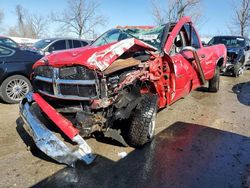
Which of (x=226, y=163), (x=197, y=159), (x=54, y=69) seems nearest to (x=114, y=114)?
(x=54, y=69)

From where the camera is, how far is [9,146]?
3949 mm

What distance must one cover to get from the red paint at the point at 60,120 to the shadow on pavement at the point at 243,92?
17.3 feet

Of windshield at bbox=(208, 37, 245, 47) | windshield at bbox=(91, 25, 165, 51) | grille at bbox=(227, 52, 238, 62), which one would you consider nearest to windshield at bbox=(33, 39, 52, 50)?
windshield at bbox=(91, 25, 165, 51)

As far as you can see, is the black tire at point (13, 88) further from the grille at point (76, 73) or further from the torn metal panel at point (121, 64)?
the torn metal panel at point (121, 64)

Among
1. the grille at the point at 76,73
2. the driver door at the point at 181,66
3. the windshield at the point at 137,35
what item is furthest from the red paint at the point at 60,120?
the driver door at the point at 181,66

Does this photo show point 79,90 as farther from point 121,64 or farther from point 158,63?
point 158,63

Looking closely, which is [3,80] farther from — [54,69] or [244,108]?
[244,108]

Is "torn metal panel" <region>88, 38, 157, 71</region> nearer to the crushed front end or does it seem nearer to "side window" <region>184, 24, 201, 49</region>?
the crushed front end

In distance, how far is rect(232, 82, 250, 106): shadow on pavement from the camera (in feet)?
23.5

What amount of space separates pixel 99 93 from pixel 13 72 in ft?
11.4

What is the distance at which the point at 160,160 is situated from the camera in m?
3.59

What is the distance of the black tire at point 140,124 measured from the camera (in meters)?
3.70

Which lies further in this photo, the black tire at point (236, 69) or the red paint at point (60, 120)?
the black tire at point (236, 69)

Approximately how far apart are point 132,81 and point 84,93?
73 centimetres
